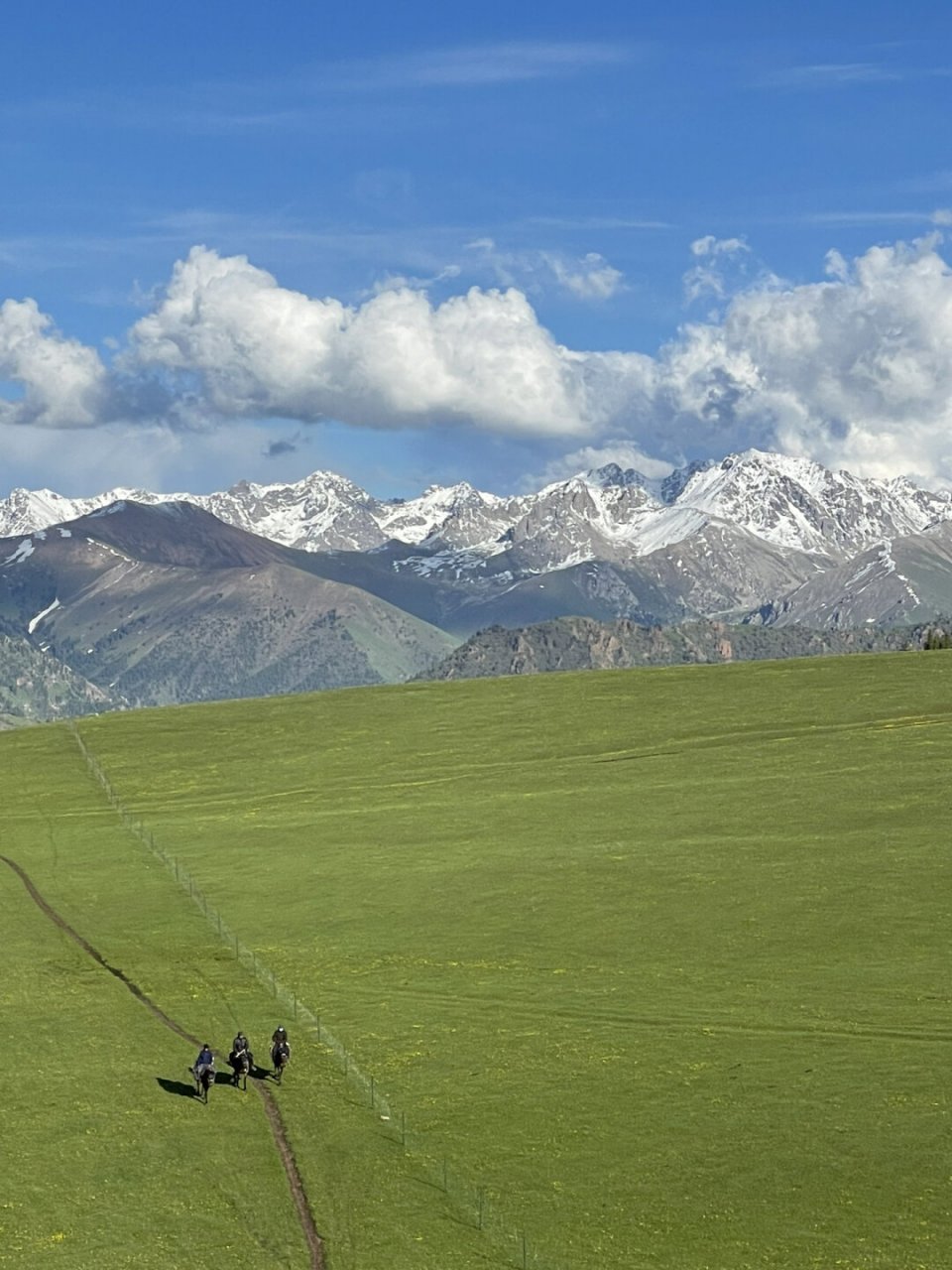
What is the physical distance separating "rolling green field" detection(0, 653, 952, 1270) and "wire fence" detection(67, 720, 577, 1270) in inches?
6.6

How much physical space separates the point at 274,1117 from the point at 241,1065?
354cm

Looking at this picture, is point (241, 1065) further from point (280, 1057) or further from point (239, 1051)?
point (280, 1057)

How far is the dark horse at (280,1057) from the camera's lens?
66.8m

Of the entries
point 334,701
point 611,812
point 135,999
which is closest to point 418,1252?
point 135,999

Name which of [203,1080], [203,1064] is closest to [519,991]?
[203,1080]

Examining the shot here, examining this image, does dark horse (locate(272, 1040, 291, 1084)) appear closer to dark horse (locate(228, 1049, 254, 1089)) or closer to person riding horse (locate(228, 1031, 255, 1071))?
dark horse (locate(228, 1049, 254, 1089))

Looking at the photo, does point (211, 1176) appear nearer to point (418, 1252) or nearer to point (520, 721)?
point (418, 1252)

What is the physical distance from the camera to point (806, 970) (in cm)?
8212

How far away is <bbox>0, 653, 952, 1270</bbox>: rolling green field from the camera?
53.9m

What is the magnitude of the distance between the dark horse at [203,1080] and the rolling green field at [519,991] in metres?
0.72

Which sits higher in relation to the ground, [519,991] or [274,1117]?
[519,991]

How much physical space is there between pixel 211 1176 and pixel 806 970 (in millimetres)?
37375

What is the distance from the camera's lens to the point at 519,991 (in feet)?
267

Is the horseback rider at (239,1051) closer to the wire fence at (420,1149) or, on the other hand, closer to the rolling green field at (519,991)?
the rolling green field at (519,991)
